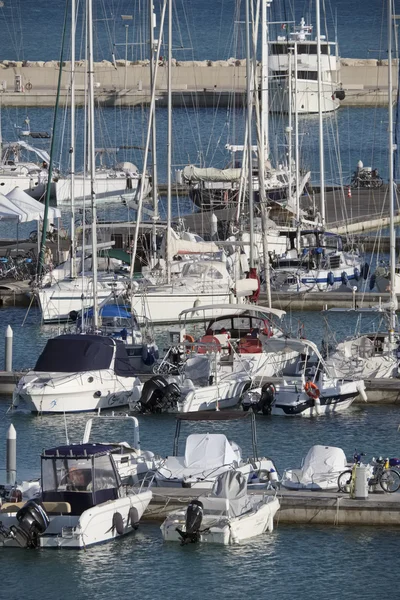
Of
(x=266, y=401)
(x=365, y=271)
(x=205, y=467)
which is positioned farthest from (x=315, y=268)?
(x=205, y=467)

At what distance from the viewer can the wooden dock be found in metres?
24.1

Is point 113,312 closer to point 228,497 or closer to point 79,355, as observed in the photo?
point 79,355

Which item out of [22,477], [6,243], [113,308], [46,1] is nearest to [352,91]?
[6,243]

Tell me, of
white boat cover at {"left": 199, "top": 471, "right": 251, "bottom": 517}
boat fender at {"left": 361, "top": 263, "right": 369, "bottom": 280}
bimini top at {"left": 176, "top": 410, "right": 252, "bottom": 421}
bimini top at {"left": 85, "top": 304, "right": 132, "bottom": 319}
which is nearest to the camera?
white boat cover at {"left": 199, "top": 471, "right": 251, "bottom": 517}

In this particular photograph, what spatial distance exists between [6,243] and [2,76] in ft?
197

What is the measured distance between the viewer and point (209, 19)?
181 m

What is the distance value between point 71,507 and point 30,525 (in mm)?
638

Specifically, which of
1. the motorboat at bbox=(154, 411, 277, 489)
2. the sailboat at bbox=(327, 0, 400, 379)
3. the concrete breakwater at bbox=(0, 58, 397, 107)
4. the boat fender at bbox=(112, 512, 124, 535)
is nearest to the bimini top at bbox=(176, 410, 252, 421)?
the motorboat at bbox=(154, 411, 277, 489)

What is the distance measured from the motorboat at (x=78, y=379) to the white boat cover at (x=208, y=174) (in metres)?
26.0

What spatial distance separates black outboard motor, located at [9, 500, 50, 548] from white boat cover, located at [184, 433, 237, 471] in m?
2.70

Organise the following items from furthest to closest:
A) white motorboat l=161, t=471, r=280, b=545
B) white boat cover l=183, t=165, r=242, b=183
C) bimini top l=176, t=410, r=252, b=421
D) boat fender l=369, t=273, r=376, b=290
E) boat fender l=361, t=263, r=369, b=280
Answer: white boat cover l=183, t=165, r=242, b=183 → boat fender l=361, t=263, r=369, b=280 → boat fender l=369, t=273, r=376, b=290 → bimini top l=176, t=410, r=252, b=421 → white motorboat l=161, t=471, r=280, b=545

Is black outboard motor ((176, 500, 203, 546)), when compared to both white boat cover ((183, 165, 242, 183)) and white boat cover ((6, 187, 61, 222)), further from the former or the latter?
white boat cover ((183, 165, 242, 183))

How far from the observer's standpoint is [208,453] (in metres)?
25.2

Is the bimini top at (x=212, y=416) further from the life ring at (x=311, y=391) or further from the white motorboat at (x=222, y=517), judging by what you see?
the life ring at (x=311, y=391)
